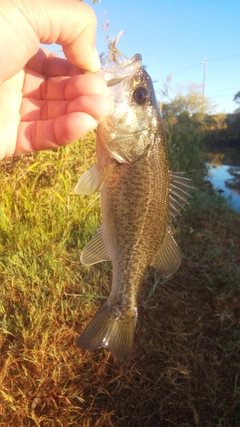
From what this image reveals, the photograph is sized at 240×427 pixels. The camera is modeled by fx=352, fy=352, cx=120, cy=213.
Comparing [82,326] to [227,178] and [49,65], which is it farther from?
[227,178]

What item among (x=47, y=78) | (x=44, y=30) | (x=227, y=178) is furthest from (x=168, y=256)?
(x=227, y=178)

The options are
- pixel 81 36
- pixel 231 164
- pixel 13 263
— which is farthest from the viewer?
pixel 231 164

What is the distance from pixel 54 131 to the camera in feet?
5.47

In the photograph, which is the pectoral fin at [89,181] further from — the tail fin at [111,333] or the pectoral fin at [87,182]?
the tail fin at [111,333]

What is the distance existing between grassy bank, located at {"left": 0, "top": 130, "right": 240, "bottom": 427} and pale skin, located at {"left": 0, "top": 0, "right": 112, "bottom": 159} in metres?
1.58

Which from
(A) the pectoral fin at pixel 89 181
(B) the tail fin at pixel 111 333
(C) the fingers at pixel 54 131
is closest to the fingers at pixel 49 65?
(C) the fingers at pixel 54 131

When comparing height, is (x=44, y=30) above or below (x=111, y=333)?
above

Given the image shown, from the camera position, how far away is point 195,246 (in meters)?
4.33

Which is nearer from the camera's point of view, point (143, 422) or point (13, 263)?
point (143, 422)

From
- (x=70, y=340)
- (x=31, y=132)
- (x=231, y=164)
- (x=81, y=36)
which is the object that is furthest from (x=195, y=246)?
(x=231, y=164)

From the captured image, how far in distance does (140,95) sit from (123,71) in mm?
152

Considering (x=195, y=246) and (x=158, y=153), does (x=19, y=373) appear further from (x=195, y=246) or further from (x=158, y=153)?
(x=195, y=246)

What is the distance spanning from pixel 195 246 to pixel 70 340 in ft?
6.91

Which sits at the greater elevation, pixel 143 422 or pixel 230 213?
pixel 230 213
